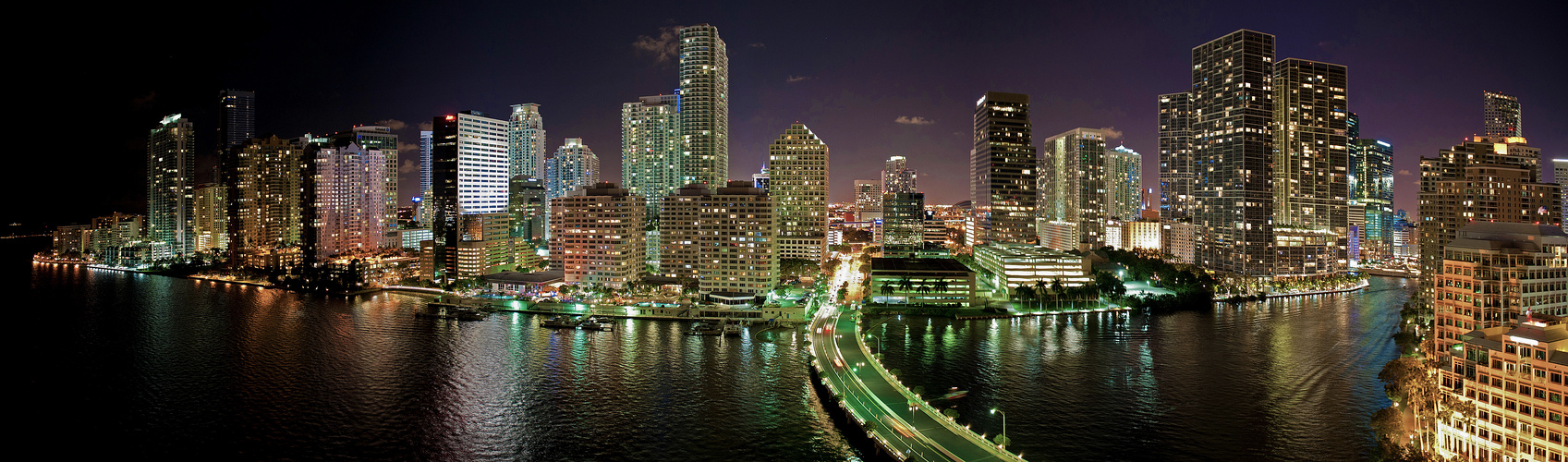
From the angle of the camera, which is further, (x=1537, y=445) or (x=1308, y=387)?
(x=1308, y=387)

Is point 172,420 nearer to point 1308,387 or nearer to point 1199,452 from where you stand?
point 1199,452

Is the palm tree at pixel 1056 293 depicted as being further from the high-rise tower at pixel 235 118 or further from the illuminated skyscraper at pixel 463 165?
the high-rise tower at pixel 235 118

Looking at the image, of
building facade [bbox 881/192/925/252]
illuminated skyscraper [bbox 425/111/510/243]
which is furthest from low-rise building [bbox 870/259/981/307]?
illuminated skyscraper [bbox 425/111/510/243]

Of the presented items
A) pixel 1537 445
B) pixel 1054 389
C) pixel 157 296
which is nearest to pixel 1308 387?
pixel 1054 389

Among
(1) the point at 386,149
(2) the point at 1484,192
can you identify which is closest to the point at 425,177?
(1) the point at 386,149

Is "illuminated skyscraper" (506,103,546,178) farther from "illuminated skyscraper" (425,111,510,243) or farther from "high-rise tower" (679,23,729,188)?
"high-rise tower" (679,23,729,188)

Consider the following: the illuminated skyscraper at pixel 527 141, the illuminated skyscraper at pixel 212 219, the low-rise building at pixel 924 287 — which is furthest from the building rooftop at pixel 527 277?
the illuminated skyscraper at pixel 212 219

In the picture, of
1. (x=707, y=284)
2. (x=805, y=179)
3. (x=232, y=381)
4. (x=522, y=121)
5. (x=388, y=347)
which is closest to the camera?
(x=232, y=381)
